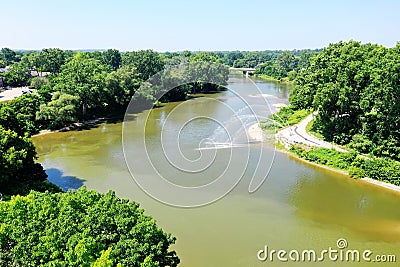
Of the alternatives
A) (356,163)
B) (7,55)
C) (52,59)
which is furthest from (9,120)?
(7,55)

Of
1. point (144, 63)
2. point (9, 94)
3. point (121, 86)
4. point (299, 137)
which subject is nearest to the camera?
point (299, 137)

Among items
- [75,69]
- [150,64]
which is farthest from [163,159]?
[150,64]

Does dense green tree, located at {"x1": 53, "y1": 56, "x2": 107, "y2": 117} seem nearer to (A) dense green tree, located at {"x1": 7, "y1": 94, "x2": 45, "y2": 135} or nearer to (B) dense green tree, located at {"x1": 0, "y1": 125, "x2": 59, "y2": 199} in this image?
(A) dense green tree, located at {"x1": 7, "y1": 94, "x2": 45, "y2": 135}

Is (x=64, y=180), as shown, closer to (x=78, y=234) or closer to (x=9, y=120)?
(x=9, y=120)

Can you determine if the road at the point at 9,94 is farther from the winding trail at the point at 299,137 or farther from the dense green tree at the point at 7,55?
the dense green tree at the point at 7,55

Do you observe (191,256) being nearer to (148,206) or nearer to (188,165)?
(148,206)

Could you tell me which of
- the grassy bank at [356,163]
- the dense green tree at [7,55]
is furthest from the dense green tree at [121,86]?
the dense green tree at [7,55]
